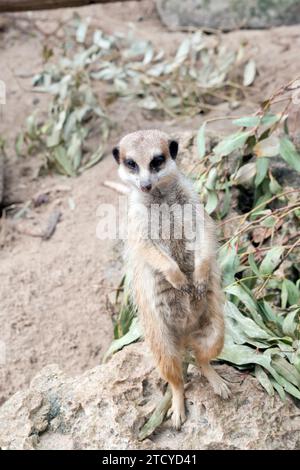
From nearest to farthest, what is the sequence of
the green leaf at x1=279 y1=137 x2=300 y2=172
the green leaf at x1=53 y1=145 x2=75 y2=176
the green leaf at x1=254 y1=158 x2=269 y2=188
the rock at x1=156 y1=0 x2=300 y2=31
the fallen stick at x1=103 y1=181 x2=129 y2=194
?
the green leaf at x1=279 y1=137 x2=300 y2=172, the green leaf at x1=254 y1=158 x2=269 y2=188, the fallen stick at x1=103 y1=181 x2=129 y2=194, the green leaf at x1=53 y1=145 x2=75 y2=176, the rock at x1=156 y1=0 x2=300 y2=31

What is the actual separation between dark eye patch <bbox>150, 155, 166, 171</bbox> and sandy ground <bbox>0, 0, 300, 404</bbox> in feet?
4.05

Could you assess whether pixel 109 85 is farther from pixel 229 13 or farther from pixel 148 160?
pixel 148 160

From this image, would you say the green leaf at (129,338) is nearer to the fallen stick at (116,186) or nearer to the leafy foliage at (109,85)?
the fallen stick at (116,186)

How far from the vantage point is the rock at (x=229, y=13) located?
220 inches

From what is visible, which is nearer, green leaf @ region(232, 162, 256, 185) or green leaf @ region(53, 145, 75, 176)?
green leaf @ region(232, 162, 256, 185)

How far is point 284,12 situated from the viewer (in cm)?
559

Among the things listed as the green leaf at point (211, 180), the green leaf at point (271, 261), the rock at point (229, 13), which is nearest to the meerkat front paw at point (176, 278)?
the green leaf at point (271, 261)

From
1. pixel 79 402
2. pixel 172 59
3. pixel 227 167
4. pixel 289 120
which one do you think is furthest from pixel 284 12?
pixel 79 402

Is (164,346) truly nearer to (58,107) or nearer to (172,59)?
(58,107)

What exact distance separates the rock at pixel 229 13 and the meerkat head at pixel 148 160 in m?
3.24

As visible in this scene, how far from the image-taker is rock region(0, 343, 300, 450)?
8.00ft

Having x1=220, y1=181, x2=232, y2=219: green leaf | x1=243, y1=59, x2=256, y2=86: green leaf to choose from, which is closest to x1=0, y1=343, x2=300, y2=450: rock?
x1=220, y1=181, x2=232, y2=219: green leaf

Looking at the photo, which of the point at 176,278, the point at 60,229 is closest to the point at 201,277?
the point at 176,278

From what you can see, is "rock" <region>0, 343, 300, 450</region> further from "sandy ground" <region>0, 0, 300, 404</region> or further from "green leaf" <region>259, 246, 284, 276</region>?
"sandy ground" <region>0, 0, 300, 404</region>
